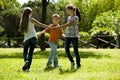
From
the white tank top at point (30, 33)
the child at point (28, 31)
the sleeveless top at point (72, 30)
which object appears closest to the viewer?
the child at point (28, 31)

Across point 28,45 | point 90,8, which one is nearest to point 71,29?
point 28,45

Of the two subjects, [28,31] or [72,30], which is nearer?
[28,31]

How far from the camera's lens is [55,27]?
11609 millimetres

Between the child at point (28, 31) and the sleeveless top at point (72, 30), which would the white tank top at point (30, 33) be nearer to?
the child at point (28, 31)

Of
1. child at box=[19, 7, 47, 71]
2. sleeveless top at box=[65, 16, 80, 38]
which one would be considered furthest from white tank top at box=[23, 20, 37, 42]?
sleeveless top at box=[65, 16, 80, 38]

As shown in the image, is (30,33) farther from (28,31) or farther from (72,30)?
(72,30)

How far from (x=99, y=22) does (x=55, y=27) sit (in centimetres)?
3564

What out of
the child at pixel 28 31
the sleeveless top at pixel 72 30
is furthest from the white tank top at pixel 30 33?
the sleeveless top at pixel 72 30

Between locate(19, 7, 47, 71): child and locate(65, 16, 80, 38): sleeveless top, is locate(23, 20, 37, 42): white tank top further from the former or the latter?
locate(65, 16, 80, 38): sleeveless top

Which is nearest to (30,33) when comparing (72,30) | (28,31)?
(28,31)

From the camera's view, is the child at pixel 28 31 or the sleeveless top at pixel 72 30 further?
the sleeveless top at pixel 72 30

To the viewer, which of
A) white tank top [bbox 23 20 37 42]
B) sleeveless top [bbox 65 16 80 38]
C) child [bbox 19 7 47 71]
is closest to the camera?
child [bbox 19 7 47 71]

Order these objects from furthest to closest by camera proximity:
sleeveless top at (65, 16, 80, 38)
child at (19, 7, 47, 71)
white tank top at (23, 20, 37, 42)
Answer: sleeveless top at (65, 16, 80, 38)
white tank top at (23, 20, 37, 42)
child at (19, 7, 47, 71)

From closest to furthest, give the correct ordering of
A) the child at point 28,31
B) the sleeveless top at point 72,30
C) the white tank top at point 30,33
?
the child at point 28,31
the white tank top at point 30,33
the sleeveless top at point 72,30
